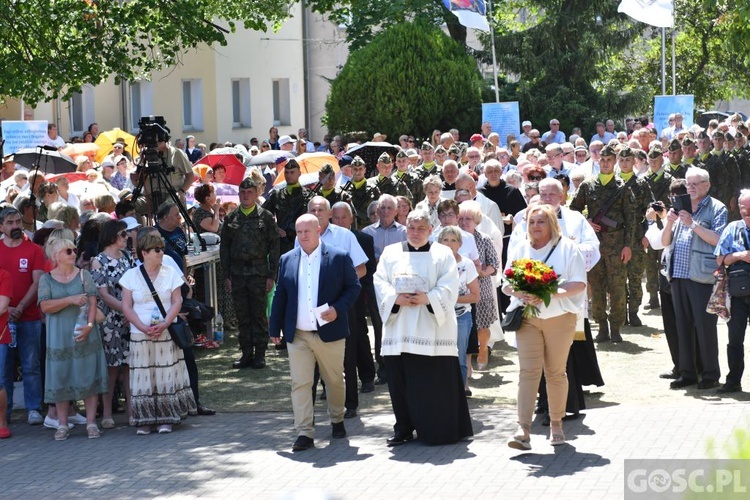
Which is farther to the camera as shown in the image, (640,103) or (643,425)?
(640,103)

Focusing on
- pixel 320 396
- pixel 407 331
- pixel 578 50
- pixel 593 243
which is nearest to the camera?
pixel 407 331

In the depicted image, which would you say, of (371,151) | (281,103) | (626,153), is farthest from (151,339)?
(281,103)

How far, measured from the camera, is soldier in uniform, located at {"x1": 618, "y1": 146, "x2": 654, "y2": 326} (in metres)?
14.8

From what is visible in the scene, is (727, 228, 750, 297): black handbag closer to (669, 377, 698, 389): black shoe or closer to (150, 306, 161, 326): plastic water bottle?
(669, 377, 698, 389): black shoe

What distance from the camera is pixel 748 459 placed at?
3688 mm

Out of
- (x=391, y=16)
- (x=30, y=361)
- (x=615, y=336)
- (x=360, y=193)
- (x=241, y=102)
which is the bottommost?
(x=615, y=336)

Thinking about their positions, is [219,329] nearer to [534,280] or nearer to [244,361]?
[244,361]

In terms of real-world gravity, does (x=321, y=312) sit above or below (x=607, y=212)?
below

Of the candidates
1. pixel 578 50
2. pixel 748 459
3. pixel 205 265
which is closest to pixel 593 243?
pixel 205 265

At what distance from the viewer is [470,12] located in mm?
27953

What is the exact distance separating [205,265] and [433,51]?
1729 centimetres

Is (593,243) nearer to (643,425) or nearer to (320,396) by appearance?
(643,425)

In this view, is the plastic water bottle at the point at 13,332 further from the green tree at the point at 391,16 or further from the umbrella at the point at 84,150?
the green tree at the point at 391,16

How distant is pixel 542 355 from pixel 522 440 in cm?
65
